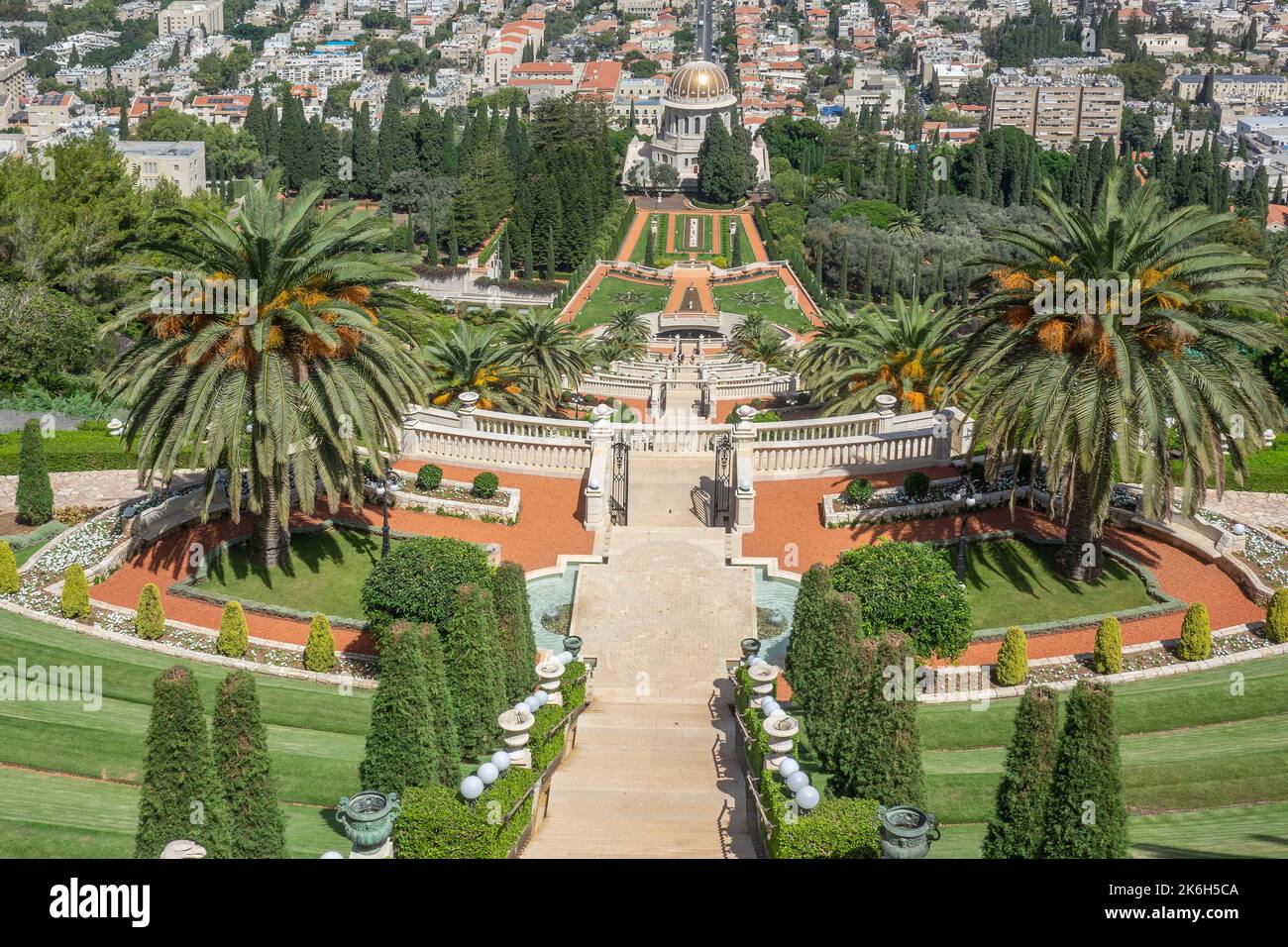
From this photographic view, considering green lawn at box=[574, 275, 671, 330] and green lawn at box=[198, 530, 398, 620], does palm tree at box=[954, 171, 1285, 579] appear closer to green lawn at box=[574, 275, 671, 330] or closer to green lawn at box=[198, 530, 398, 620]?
green lawn at box=[198, 530, 398, 620]

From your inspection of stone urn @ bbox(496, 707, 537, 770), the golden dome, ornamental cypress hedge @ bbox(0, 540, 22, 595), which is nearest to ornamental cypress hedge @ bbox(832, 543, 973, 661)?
stone urn @ bbox(496, 707, 537, 770)

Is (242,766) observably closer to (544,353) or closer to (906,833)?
(906,833)

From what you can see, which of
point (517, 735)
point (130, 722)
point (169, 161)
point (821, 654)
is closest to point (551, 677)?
point (517, 735)

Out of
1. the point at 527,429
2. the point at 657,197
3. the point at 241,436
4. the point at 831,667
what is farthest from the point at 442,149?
the point at 831,667

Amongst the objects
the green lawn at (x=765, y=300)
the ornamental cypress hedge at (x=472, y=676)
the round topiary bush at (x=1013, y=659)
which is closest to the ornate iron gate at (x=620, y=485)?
the round topiary bush at (x=1013, y=659)

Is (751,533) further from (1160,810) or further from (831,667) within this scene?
(1160,810)

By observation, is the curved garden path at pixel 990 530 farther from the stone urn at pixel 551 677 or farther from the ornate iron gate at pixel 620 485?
the stone urn at pixel 551 677
